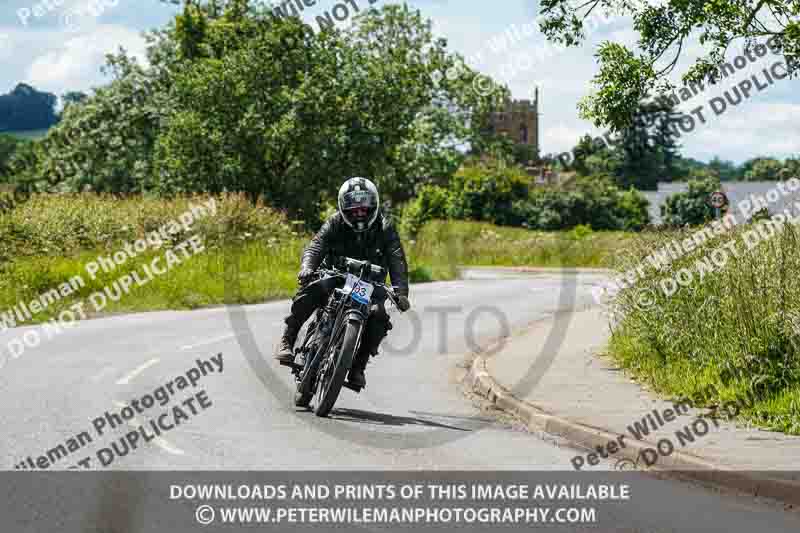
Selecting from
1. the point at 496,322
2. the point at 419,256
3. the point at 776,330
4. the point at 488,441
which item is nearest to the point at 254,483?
the point at 488,441

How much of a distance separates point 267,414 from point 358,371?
3.02 ft

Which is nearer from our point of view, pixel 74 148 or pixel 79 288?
pixel 79 288

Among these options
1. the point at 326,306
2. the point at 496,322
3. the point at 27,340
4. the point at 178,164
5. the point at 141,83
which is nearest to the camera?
the point at 326,306

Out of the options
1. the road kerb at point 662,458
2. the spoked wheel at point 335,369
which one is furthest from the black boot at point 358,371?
the road kerb at point 662,458

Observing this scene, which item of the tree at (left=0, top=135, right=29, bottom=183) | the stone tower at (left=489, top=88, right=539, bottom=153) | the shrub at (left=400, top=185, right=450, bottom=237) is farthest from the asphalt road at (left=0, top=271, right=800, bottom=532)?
the stone tower at (left=489, top=88, right=539, bottom=153)

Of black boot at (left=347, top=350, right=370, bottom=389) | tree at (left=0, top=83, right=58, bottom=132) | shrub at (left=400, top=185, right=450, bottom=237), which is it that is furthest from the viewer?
tree at (left=0, top=83, right=58, bottom=132)

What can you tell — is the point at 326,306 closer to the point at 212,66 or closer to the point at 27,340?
the point at 27,340

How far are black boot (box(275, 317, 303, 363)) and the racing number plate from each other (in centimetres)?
82

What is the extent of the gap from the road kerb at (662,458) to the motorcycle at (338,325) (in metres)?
1.71

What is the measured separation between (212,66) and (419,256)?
10.3m

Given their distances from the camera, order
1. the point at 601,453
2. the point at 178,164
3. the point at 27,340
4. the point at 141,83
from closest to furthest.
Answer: the point at 601,453 → the point at 27,340 → the point at 178,164 → the point at 141,83

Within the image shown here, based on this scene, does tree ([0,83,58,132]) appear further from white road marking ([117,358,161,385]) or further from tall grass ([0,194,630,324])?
white road marking ([117,358,161,385])

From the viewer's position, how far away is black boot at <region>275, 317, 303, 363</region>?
10383 mm

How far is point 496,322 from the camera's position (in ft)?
69.6
